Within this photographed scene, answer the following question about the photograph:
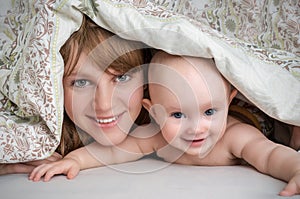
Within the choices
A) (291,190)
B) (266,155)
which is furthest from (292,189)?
(266,155)

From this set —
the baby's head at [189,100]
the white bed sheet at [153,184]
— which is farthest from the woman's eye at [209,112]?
the white bed sheet at [153,184]

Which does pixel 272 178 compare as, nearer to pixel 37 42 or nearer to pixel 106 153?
pixel 106 153

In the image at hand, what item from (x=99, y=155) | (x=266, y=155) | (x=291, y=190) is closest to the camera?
(x=291, y=190)

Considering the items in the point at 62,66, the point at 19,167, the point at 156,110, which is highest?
the point at 62,66

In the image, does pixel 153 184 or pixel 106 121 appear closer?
pixel 153 184

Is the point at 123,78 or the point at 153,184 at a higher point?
the point at 123,78

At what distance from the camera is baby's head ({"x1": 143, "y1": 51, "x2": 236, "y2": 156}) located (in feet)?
3.21

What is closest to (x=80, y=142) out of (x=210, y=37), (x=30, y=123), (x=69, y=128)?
(x=69, y=128)

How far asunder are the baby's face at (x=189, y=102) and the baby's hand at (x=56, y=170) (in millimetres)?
215

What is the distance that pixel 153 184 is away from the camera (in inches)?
36.7

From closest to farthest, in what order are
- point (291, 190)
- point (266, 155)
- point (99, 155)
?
1. point (291, 190)
2. point (266, 155)
3. point (99, 155)

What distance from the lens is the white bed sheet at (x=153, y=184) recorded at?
88 cm

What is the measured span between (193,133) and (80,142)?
0.32m

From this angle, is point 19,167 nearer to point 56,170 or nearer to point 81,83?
point 56,170
